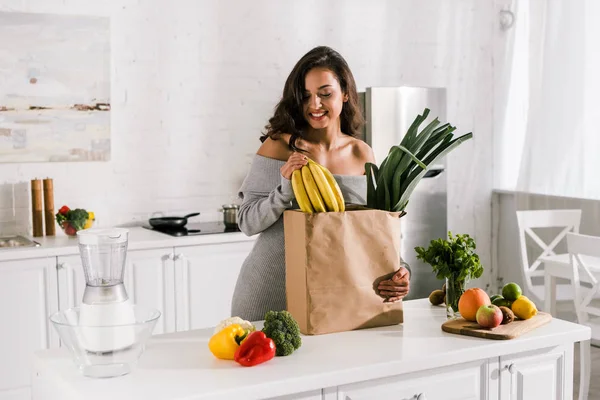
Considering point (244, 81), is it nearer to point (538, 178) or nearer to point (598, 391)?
point (538, 178)

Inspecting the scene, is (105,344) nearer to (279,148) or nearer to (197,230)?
(279,148)

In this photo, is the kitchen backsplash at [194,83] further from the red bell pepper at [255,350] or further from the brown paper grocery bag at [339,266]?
the red bell pepper at [255,350]

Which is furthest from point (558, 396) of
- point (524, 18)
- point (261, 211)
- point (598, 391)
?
point (524, 18)

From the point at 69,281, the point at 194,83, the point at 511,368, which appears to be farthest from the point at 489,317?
the point at 194,83

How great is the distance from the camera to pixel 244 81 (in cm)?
493

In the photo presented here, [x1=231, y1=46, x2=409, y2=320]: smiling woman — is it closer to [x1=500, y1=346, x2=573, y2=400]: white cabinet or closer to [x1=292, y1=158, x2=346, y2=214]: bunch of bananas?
[x1=292, y1=158, x2=346, y2=214]: bunch of bananas

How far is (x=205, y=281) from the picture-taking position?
14.0 ft

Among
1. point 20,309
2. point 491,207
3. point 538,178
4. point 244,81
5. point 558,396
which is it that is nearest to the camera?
point 558,396

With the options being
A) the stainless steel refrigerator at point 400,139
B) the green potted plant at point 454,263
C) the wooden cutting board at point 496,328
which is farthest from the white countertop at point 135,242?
the wooden cutting board at point 496,328

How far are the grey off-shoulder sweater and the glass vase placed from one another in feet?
1.24

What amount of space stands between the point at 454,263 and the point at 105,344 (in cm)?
104

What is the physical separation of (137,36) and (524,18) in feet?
9.58

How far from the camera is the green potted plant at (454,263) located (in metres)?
2.26

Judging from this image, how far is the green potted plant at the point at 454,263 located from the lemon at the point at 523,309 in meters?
0.14
